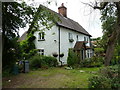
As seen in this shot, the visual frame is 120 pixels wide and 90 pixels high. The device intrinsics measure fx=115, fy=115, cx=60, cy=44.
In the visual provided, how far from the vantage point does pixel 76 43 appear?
19547 mm

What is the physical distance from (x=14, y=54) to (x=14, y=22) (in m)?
3.17

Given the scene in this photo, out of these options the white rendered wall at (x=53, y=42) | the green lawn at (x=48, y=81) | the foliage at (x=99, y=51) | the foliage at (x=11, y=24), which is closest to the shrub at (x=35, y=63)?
the foliage at (x=11, y=24)

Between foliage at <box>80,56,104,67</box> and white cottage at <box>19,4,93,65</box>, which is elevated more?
white cottage at <box>19,4,93,65</box>

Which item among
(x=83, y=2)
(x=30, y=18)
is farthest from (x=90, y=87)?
(x=30, y=18)

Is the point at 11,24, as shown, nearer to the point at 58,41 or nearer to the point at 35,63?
the point at 35,63

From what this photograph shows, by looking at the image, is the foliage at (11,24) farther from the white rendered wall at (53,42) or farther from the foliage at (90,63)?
the foliage at (90,63)

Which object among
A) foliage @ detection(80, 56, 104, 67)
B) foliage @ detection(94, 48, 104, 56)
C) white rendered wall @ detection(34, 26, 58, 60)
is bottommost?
foliage @ detection(80, 56, 104, 67)

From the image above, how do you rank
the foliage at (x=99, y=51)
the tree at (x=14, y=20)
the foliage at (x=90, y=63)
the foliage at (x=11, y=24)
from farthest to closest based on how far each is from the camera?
the foliage at (x=99, y=51)
the foliage at (x=90, y=63)
the tree at (x=14, y=20)
the foliage at (x=11, y=24)

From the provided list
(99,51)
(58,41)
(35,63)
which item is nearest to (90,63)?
(58,41)

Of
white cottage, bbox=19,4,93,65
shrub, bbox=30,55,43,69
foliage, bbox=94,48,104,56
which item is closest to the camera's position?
shrub, bbox=30,55,43,69

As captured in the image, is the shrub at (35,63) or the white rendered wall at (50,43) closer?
the shrub at (35,63)

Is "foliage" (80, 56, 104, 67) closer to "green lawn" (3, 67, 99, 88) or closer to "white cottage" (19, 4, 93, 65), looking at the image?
"white cottage" (19, 4, 93, 65)

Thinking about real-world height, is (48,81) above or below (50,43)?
below

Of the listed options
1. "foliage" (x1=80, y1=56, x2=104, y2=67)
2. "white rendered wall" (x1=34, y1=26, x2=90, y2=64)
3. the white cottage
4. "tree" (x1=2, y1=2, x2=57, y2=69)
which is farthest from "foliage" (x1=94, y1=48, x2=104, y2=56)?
"tree" (x1=2, y1=2, x2=57, y2=69)
